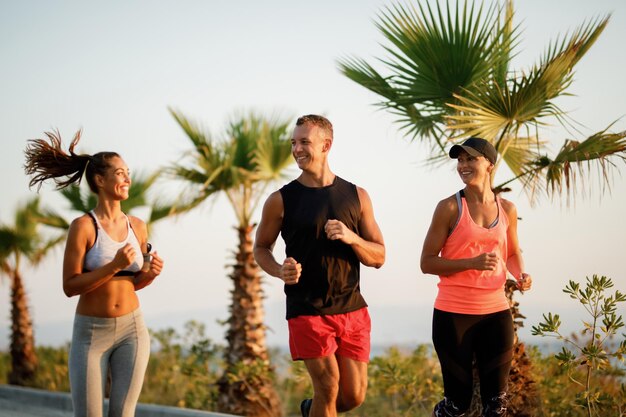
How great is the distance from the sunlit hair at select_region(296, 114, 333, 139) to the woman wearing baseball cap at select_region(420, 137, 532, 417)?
2.88 feet

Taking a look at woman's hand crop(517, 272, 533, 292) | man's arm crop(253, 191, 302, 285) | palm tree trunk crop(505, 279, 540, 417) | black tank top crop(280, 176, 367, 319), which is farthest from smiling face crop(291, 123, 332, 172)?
palm tree trunk crop(505, 279, 540, 417)

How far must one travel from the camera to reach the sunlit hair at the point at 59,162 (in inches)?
224

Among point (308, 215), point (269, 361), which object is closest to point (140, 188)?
point (269, 361)

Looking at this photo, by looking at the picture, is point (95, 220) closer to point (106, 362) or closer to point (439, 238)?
point (106, 362)

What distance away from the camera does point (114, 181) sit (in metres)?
5.57

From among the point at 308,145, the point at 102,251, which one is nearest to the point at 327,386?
the point at 308,145

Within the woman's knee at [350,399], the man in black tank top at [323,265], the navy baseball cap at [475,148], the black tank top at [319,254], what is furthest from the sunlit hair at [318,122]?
the woman's knee at [350,399]

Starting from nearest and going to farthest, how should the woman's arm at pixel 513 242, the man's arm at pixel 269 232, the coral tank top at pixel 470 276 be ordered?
1. the man's arm at pixel 269 232
2. the coral tank top at pixel 470 276
3. the woman's arm at pixel 513 242

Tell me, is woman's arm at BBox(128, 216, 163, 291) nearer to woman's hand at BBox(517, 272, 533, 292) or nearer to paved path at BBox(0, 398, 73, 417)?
woman's hand at BBox(517, 272, 533, 292)

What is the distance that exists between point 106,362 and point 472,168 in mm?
2745

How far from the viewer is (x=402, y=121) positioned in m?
8.53

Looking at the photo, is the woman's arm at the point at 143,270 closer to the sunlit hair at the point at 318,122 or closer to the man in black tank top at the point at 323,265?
the man in black tank top at the point at 323,265

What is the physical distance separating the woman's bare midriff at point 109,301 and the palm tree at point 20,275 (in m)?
12.3

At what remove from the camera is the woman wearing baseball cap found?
5.71m
